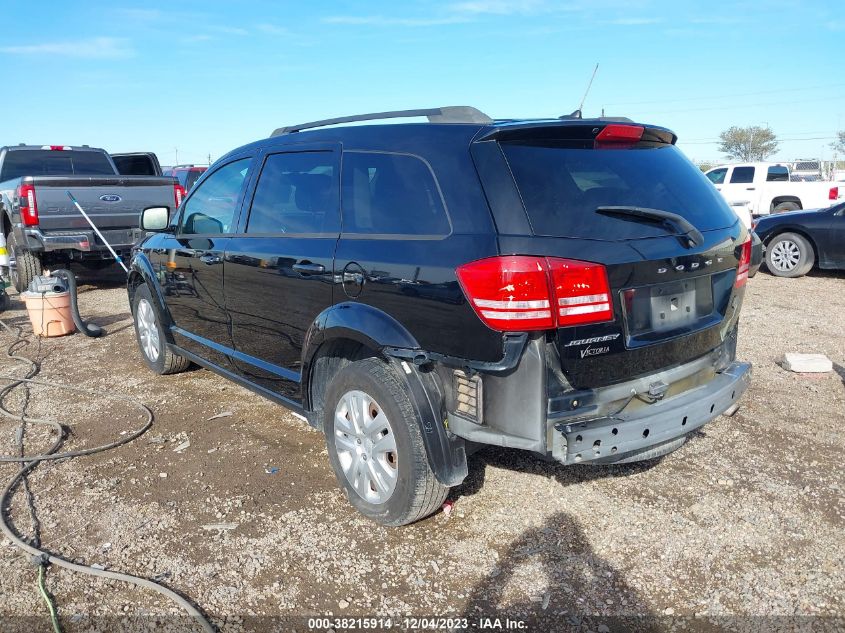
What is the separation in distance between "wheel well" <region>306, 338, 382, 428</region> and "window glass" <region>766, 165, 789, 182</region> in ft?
58.8

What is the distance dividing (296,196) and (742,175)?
17.5 meters

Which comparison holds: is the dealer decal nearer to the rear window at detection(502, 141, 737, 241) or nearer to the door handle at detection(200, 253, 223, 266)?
the rear window at detection(502, 141, 737, 241)

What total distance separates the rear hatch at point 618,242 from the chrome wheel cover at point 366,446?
97 centimetres

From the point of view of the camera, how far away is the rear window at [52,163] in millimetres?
11227

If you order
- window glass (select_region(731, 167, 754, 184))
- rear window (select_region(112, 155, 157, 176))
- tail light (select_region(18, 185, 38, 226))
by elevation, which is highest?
rear window (select_region(112, 155, 157, 176))

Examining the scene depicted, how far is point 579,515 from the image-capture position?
3.33 metres

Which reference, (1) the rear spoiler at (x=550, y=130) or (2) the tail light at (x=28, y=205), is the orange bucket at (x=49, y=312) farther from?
(1) the rear spoiler at (x=550, y=130)

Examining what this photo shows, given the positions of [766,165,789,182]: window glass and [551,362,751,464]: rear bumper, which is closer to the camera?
[551,362,751,464]: rear bumper

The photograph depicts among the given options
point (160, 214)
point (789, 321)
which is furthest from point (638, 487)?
point (789, 321)

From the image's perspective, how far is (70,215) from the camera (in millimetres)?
8914

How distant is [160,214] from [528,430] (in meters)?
3.64

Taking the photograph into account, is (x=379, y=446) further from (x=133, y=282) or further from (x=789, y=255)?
(x=789, y=255)

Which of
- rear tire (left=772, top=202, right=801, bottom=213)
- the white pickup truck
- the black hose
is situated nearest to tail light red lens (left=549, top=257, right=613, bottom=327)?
the black hose

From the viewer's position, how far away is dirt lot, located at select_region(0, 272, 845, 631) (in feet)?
8.87
